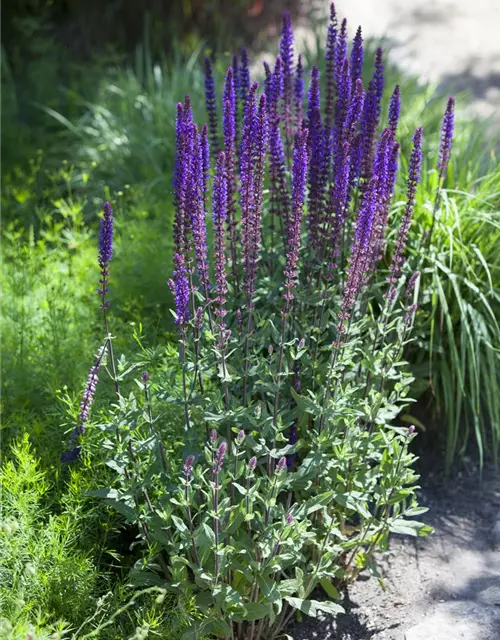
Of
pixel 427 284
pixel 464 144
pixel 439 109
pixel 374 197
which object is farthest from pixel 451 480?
pixel 439 109

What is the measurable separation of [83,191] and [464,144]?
110 inches

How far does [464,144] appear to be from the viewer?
17.1 feet

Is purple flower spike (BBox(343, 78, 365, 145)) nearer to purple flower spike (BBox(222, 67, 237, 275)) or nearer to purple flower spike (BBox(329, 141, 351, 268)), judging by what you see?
purple flower spike (BBox(329, 141, 351, 268))

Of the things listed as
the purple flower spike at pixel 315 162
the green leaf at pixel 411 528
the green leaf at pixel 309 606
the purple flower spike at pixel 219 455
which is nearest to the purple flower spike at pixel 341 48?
the purple flower spike at pixel 315 162

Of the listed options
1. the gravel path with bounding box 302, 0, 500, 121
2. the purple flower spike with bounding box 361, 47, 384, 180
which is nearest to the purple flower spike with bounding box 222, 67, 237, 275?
the purple flower spike with bounding box 361, 47, 384, 180

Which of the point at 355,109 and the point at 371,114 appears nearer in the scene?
the point at 355,109

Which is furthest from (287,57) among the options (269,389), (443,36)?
(443,36)

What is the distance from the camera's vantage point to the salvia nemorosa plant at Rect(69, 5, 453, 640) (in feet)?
8.77

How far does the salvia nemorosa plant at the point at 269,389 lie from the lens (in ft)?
8.77

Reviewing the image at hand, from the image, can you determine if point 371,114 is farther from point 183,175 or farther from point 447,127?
point 183,175

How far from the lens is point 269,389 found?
2.82m

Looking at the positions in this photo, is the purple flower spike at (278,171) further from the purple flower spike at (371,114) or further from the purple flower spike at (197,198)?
the purple flower spike at (197,198)

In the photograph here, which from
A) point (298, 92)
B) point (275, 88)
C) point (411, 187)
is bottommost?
point (411, 187)

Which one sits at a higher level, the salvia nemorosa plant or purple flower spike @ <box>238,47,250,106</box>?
purple flower spike @ <box>238,47,250,106</box>
